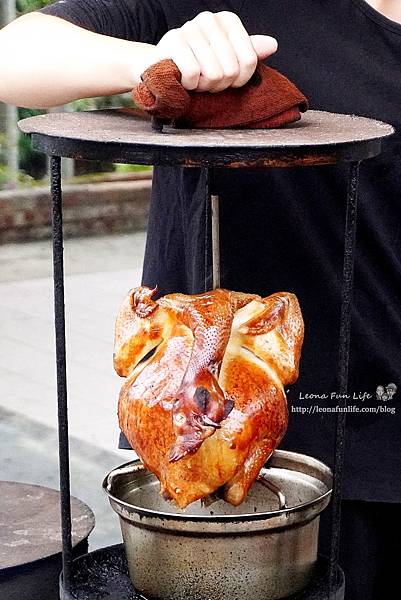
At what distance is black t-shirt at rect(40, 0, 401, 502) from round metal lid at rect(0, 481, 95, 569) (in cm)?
50

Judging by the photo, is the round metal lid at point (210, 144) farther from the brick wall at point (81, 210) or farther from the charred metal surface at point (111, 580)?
the brick wall at point (81, 210)

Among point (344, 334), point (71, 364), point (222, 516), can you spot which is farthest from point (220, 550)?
point (71, 364)

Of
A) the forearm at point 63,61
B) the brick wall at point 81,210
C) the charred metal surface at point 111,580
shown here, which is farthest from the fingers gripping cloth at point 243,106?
the brick wall at point 81,210

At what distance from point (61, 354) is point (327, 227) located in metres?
0.57

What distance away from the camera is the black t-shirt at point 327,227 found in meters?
1.93

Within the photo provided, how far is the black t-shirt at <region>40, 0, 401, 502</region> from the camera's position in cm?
193

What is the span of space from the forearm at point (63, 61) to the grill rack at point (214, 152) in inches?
2.1

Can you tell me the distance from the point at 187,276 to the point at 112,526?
236 cm

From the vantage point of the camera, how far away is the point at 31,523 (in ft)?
7.27

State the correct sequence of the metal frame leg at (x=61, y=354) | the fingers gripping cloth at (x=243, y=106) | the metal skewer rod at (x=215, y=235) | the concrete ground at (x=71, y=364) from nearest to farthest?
the fingers gripping cloth at (x=243, y=106), the metal frame leg at (x=61, y=354), the metal skewer rod at (x=215, y=235), the concrete ground at (x=71, y=364)

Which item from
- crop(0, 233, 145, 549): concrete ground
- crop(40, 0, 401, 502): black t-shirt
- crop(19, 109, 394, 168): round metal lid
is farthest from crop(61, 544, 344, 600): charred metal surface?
crop(0, 233, 145, 549): concrete ground

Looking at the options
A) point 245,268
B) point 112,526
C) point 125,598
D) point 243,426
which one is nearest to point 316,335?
point 245,268

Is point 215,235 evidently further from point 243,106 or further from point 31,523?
point 31,523

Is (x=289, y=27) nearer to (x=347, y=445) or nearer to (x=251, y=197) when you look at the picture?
(x=251, y=197)
